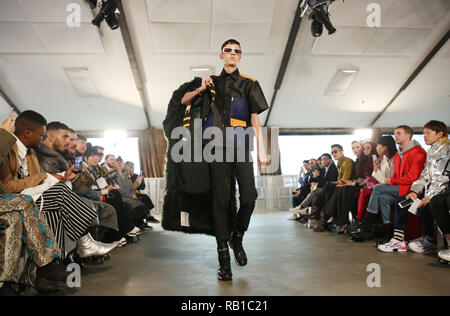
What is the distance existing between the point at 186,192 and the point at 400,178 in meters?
2.02

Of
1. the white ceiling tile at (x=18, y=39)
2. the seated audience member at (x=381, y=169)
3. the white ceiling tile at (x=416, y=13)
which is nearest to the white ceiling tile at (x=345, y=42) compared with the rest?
the white ceiling tile at (x=416, y=13)

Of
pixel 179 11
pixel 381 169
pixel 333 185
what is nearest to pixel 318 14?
pixel 179 11

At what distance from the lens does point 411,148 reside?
2.91 m

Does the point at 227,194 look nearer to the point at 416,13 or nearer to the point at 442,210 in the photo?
the point at 442,210

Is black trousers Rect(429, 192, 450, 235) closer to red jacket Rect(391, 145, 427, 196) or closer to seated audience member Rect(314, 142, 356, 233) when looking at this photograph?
red jacket Rect(391, 145, 427, 196)

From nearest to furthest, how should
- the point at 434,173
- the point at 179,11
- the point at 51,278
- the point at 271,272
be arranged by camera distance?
the point at 51,278, the point at 271,272, the point at 434,173, the point at 179,11

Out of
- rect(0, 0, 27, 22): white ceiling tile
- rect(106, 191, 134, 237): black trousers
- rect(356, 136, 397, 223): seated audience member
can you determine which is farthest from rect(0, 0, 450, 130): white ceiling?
rect(106, 191, 134, 237): black trousers

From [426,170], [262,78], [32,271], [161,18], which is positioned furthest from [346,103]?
[32,271]

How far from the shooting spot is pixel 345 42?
629 cm

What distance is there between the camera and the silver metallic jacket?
2441mm

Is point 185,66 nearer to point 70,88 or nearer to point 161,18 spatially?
point 161,18

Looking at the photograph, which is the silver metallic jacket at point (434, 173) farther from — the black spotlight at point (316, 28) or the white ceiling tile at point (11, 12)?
the white ceiling tile at point (11, 12)

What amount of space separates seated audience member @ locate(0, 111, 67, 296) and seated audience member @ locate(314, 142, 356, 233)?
3294mm

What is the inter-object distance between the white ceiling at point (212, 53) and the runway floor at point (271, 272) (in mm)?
4401
